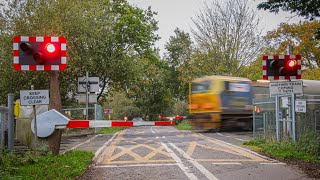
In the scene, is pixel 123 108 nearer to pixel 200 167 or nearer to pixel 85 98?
pixel 85 98

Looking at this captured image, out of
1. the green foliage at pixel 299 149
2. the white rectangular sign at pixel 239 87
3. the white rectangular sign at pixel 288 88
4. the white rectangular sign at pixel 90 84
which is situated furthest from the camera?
the white rectangular sign at pixel 239 87

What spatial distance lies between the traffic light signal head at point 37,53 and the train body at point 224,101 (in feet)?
47.2

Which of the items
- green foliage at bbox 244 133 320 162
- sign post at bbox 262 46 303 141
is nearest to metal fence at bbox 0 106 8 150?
green foliage at bbox 244 133 320 162

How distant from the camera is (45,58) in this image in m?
8.99

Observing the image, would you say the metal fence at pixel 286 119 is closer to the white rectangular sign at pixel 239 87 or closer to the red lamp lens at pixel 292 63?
the red lamp lens at pixel 292 63

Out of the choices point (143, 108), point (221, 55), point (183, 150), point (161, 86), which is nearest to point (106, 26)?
point (221, 55)

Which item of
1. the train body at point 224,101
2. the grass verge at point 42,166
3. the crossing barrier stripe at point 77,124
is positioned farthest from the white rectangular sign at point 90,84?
the grass verge at point 42,166

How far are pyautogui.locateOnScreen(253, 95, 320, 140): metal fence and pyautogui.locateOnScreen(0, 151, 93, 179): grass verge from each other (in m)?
6.54

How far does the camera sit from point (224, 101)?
872 inches

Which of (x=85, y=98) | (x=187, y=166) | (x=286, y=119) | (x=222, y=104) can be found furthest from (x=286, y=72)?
(x=85, y=98)

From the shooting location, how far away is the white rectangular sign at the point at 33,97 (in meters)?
8.95

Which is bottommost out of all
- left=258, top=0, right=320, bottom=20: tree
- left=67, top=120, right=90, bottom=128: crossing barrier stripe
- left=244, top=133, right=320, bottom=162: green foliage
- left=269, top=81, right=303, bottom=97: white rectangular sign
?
left=244, top=133, right=320, bottom=162: green foliage

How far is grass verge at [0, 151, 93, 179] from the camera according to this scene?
277 inches

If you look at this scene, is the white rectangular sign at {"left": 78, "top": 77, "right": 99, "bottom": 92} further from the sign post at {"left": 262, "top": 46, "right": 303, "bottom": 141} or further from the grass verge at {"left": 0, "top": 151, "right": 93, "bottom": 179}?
the sign post at {"left": 262, "top": 46, "right": 303, "bottom": 141}
